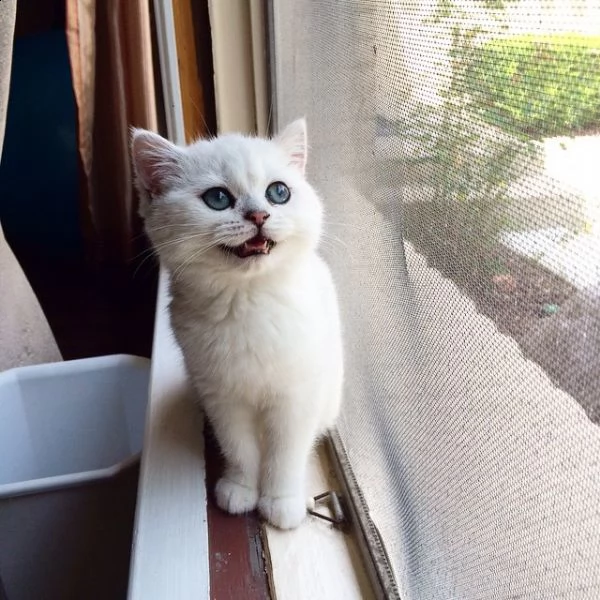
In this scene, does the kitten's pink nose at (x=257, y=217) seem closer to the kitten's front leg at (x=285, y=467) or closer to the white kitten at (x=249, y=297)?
the white kitten at (x=249, y=297)

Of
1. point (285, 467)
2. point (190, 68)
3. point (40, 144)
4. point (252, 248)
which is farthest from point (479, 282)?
point (40, 144)

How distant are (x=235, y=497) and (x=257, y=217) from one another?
373mm

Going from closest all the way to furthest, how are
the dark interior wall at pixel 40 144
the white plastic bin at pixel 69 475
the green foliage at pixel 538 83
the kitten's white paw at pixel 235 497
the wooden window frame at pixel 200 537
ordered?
1. the green foliage at pixel 538 83
2. the wooden window frame at pixel 200 537
3. the kitten's white paw at pixel 235 497
4. the white plastic bin at pixel 69 475
5. the dark interior wall at pixel 40 144

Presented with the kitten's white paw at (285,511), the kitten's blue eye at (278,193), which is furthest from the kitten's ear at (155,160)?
the kitten's white paw at (285,511)

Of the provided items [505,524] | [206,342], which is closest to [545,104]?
[505,524]

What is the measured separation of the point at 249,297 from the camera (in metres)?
0.71

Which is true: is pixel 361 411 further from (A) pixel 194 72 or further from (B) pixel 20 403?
(A) pixel 194 72

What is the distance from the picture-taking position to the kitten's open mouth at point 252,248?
67cm

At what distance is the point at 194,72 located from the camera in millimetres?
1393

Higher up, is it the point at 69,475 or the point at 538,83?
the point at 538,83

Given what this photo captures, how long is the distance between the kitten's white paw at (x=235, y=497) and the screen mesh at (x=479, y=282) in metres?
0.15

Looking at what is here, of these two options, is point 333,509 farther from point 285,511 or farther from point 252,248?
point 252,248

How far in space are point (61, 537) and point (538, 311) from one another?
87 centimetres

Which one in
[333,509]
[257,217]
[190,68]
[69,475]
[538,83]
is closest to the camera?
[538,83]
